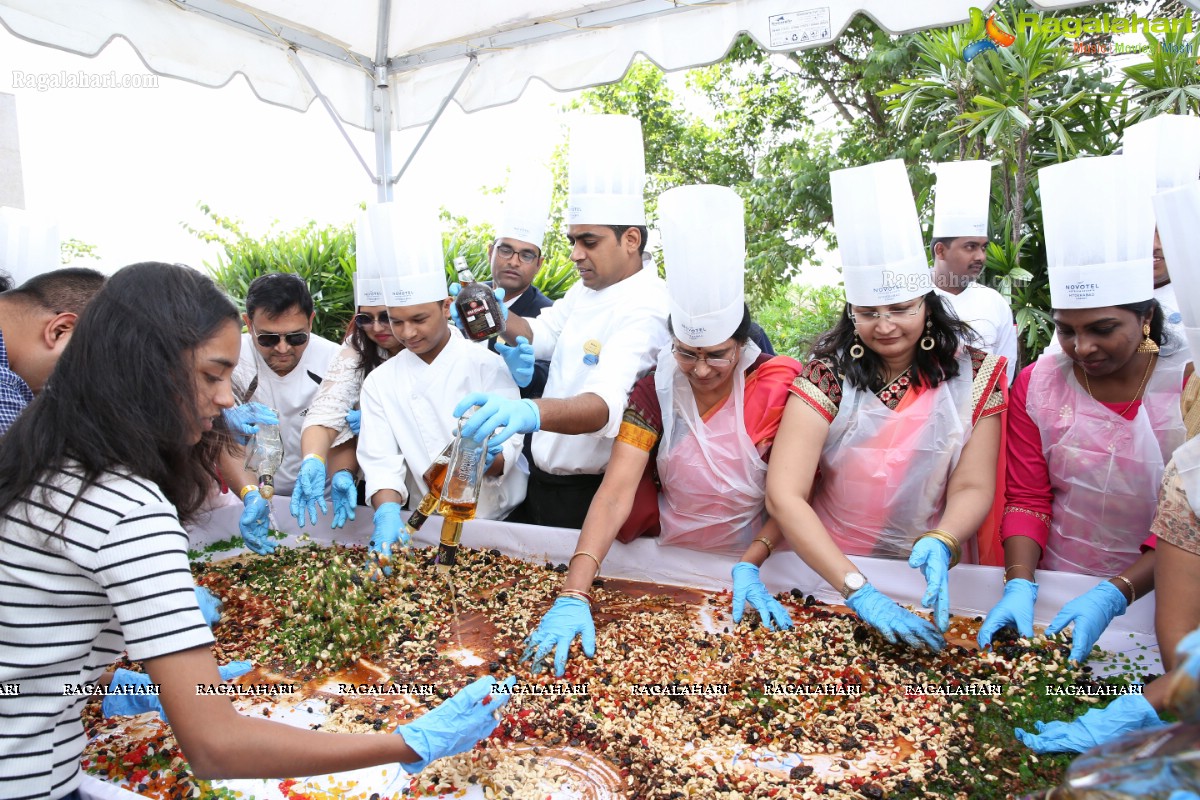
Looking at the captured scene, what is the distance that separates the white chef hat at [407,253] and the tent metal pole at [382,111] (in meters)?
2.52

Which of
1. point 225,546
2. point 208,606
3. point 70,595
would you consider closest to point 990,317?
point 208,606

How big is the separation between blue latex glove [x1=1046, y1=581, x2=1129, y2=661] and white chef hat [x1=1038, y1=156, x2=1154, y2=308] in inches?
27.7

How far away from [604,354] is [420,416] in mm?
742

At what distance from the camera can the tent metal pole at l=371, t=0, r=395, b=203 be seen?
4930mm

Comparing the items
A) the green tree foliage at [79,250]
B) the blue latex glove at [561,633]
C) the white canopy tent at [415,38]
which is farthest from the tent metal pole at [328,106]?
the green tree foliage at [79,250]

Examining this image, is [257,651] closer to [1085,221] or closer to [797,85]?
[1085,221]

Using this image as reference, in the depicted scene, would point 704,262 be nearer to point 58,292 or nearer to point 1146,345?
point 1146,345

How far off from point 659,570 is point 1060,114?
5128 mm

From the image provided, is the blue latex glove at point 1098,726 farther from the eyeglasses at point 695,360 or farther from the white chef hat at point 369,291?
the white chef hat at point 369,291

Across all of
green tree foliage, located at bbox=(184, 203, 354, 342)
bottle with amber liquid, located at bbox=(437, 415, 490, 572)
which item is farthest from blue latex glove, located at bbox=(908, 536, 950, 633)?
green tree foliage, located at bbox=(184, 203, 354, 342)

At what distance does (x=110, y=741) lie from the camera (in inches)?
70.3

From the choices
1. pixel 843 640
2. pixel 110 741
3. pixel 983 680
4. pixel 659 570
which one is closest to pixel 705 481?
pixel 659 570

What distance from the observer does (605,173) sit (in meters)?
2.97

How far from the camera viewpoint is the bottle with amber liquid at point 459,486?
7.54 ft
